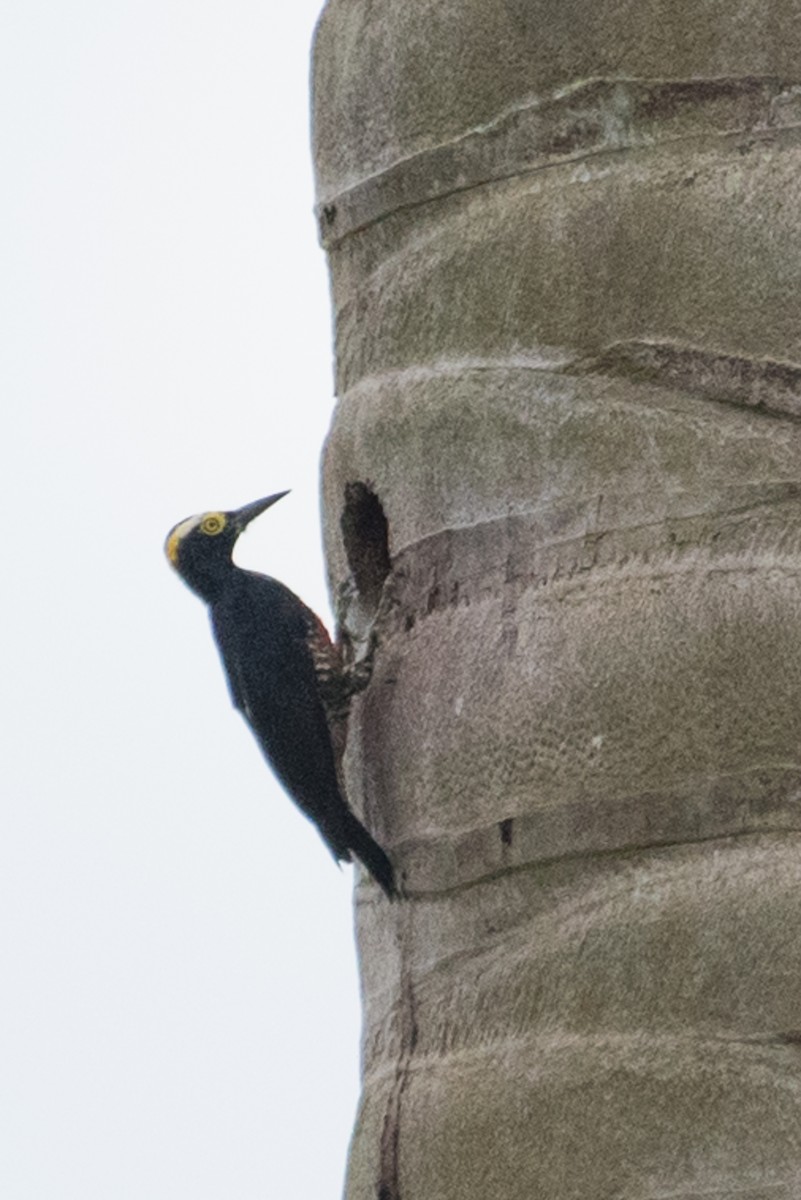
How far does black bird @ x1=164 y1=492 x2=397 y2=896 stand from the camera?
427cm

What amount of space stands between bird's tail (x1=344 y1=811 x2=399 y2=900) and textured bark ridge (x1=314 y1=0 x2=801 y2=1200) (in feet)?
0.09

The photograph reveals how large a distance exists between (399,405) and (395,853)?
2.03 ft

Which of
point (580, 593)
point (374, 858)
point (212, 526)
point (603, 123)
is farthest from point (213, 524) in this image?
point (580, 593)

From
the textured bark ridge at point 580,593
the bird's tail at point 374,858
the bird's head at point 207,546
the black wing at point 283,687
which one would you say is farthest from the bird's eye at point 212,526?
the bird's tail at point 374,858

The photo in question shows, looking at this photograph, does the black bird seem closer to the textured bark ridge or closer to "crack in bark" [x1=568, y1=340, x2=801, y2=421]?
the textured bark ridge

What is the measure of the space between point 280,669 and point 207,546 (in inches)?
28.0

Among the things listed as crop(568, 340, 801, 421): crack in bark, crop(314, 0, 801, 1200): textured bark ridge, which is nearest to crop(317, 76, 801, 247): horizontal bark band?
crop(314, 0, 801, 1200): textured bark ridge

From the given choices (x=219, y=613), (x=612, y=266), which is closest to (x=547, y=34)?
(x=612, y=266)

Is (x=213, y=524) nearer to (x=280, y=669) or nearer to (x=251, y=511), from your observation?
(x=251, y=511)

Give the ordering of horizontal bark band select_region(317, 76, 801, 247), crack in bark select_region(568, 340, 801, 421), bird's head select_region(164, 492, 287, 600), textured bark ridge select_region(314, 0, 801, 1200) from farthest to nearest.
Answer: bird's head select_region(164, 492, 287, 600)
horizontal bark band select_region(317, 76, 801, 247)
crack in bark select_region(568, 340, 801, 421)
textured bark ridge select_region(314, 0, 801, 1200)

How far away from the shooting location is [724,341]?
357cm

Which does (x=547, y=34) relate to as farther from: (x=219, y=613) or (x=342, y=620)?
(x=219, y=613)

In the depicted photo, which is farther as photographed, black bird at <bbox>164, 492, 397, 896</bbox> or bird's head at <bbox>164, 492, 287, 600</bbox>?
bird's head at <bbox>164, 492, 287, 600</bbox>

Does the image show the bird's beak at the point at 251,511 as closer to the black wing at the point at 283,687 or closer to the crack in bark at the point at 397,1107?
→ the black wing at the point at 283,687
